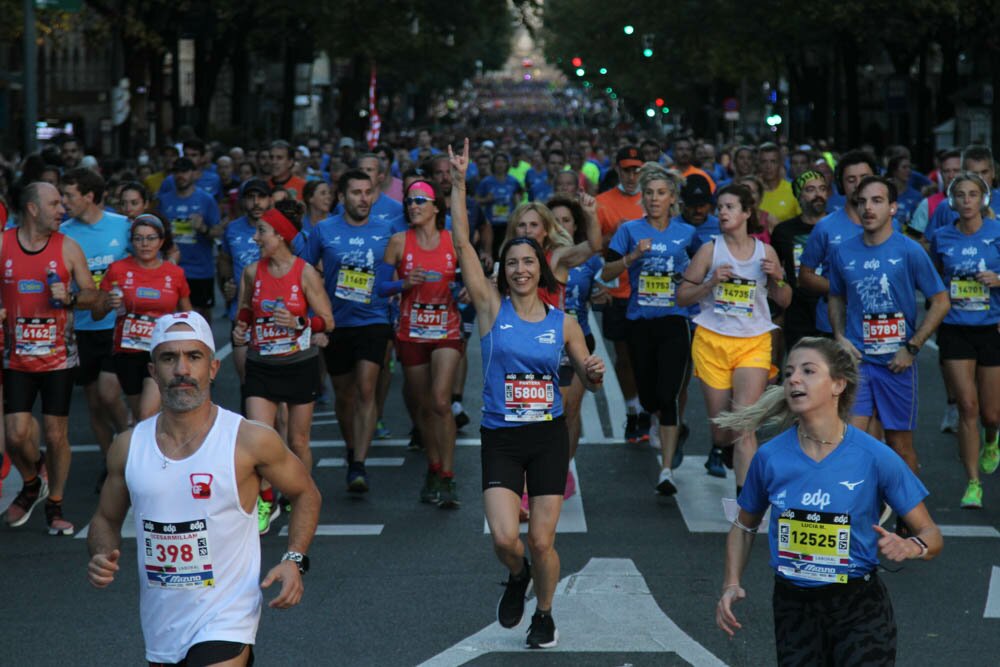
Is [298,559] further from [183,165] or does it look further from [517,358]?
[183,165]

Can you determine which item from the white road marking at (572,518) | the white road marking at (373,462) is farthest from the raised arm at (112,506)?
the white road marking at (373,462)

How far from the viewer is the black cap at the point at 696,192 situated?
476 inches

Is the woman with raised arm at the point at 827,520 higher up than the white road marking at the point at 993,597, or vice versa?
the woman with raised arm at the point at 827,520

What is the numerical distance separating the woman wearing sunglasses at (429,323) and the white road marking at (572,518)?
514mm

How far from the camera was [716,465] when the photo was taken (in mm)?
11719

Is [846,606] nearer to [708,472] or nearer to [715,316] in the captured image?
[715,316]

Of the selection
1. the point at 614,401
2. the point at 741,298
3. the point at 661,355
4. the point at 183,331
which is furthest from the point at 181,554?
the point at 614,401

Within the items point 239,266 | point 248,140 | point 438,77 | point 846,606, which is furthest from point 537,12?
point 438,77

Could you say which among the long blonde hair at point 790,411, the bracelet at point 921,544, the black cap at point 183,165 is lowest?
the bracelet at point 921,544

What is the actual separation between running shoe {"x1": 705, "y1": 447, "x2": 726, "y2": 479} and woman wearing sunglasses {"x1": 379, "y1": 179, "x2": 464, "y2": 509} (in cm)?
184

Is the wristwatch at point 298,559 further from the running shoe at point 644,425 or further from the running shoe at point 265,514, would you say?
the running shoe at point 644,425

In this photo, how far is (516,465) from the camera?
7.73 m

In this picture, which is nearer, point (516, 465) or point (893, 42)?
point (516, 465)

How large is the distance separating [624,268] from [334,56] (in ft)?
119
